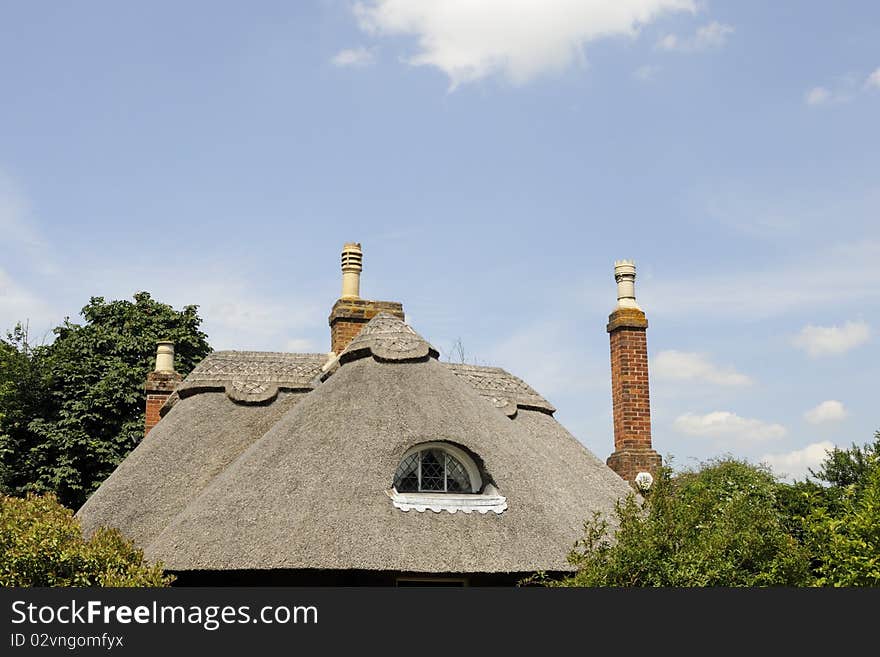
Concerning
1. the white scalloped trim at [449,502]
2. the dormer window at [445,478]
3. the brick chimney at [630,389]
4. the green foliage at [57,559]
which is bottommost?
the green foliage at [57,559]

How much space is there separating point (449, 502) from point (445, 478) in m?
0.85

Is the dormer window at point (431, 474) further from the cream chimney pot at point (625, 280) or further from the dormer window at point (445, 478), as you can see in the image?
the cream chimney pot at point (625, 280)

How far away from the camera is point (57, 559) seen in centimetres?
1114

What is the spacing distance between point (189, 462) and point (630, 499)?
8022 millimetres

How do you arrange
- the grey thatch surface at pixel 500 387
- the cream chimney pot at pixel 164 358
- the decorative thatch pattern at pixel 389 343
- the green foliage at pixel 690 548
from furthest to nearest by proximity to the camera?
the cream chimney pot at pixel 164 358 → the grey thatch surface at pixel 500 387 → the decorative thatch pattern at pixel 389 343 → the green foliage at pixel 690 548

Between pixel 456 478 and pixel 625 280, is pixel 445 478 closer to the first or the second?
pixel 456 478

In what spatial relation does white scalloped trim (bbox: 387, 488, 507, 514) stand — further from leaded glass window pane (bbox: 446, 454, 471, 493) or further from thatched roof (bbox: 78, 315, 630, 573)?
leaded glass window pane (bbox: 446, 454, 471, 493)

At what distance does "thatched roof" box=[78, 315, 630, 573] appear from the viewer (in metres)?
12.4

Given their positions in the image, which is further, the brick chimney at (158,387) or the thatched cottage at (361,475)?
the brick chimney at (158,387)

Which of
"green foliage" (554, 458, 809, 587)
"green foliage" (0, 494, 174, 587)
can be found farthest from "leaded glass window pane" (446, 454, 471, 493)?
"green foliage" (0, 494, 174, 587)

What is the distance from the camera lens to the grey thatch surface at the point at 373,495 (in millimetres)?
12320

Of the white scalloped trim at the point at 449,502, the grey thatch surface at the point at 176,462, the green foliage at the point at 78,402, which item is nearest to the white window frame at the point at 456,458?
the white scalloped trim at the point at 449,502

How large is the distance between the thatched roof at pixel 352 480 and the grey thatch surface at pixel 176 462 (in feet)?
0.09

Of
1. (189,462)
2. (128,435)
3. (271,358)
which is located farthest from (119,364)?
(189,462)
